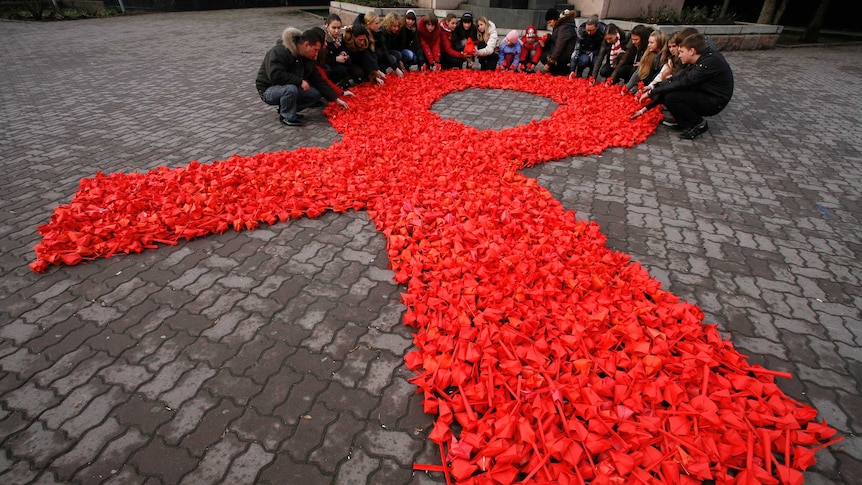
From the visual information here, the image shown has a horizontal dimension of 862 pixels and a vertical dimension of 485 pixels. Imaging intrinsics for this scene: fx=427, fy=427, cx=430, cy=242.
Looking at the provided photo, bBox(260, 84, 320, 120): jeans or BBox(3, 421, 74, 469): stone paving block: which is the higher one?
BBox(260, 84, 320, 120): jeans

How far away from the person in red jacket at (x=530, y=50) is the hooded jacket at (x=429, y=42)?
2114 millimetres

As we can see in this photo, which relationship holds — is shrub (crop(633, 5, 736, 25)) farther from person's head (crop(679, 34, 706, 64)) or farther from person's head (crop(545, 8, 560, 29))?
person's head (crop(679, 34, 706, 64))

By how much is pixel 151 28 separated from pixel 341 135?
48.8 ft

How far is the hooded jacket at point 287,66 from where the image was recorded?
A: 6.41 m

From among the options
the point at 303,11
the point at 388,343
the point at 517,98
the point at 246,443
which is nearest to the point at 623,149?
the point at 517,98

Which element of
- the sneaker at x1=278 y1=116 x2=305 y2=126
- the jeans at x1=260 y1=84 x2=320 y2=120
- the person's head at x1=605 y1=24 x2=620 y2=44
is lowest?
the sneaker at x1=278 y1=116 x2=305 y2=126

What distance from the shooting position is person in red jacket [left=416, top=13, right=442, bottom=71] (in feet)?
32.0

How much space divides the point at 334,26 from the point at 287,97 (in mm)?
2074

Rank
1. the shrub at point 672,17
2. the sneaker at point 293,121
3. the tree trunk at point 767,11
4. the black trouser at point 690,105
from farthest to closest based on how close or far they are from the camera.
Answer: the tree trunk at point 767,11 → the shrub at point 672,17 → the sneaker at point 293,121 → the black trouser at point 690,105

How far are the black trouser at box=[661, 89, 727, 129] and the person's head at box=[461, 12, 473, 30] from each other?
5398mm

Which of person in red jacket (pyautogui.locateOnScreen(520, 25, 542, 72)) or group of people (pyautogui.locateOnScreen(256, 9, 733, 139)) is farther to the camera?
person in red jacket (pyautogui.locateOnScreen(520, 25, 542, 72))

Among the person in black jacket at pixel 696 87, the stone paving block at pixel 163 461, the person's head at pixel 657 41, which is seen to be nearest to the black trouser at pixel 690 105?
the person in black jacket at pixel 696 87

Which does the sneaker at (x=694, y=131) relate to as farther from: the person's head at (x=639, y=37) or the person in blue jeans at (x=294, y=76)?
the person in blue jeans at (x=294, y=76)

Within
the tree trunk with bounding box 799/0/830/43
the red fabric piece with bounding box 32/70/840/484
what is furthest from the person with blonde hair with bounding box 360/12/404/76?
the tree trunk with bounding box 799/0/830/43
